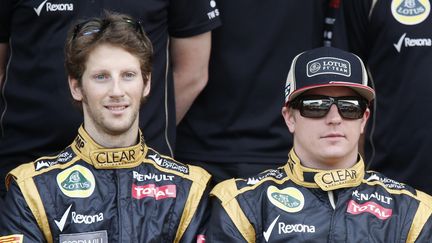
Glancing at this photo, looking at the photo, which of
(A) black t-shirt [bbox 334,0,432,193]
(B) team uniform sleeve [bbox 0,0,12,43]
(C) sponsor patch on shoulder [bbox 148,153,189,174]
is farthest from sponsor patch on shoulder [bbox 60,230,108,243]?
(A) black t-shirt [bbox 334,0,432,193]

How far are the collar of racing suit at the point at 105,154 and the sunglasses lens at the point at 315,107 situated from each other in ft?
2.66

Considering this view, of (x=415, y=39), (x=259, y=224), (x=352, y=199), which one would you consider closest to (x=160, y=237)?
(x=259, y=224)

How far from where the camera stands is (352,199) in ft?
18.7

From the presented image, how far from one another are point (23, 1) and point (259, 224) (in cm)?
178

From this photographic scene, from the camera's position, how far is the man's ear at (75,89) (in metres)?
5.88

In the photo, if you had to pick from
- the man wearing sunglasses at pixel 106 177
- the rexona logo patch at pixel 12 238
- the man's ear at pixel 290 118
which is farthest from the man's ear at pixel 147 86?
the rexona logo patch at pixel 12 238

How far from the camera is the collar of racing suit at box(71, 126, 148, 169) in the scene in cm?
577

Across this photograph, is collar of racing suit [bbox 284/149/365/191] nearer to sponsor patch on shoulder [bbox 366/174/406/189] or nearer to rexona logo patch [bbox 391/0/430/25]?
sponsor patch on shoulder [bbox 366/174/406/189]

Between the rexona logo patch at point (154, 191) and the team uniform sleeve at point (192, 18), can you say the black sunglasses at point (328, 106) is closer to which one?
the rexona logo patch at point (154, 191)

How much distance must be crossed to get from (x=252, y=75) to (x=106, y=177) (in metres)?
1.37

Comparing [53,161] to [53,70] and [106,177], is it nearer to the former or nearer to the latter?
[106,177]

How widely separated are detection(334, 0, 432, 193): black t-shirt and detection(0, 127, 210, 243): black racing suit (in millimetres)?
1520

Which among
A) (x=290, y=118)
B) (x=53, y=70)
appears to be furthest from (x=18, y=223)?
(x=290, y=118)

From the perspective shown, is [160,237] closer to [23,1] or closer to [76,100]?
[76,100]
